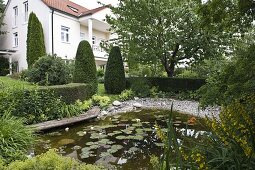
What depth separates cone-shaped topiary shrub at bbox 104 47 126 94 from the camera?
544 inches

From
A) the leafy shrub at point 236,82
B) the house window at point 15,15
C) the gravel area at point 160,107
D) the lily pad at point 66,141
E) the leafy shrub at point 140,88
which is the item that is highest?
the house window at point 15,15

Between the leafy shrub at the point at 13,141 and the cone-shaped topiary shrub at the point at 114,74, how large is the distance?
8.44 metres

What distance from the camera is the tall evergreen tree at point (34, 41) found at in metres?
18.4

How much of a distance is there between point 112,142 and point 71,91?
4018mm

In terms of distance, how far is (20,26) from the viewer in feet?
69.7

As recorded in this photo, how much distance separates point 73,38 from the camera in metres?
22.0

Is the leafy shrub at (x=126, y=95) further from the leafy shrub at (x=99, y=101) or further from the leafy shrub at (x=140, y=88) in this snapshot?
the leafy shrub at (x=99, y=101)

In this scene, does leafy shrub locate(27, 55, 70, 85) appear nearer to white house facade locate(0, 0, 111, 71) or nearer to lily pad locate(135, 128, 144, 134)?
lily pad locate(135, 128, 144, 134)

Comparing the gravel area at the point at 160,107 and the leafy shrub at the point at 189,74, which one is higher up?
the leafy shrub at the point at 189,74

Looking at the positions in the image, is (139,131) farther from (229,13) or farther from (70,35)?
(70,35)

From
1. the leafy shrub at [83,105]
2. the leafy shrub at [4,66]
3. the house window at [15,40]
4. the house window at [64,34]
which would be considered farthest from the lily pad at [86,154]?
the house window at [15,40]

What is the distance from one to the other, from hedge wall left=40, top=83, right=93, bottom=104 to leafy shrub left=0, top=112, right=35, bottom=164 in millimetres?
3089

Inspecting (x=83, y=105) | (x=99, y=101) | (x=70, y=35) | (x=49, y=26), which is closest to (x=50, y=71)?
(x=99, y=101)

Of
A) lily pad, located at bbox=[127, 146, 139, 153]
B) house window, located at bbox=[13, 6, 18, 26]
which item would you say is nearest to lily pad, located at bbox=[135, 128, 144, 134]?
lily pad, located at bbox=[127, 146, 139, 153]
